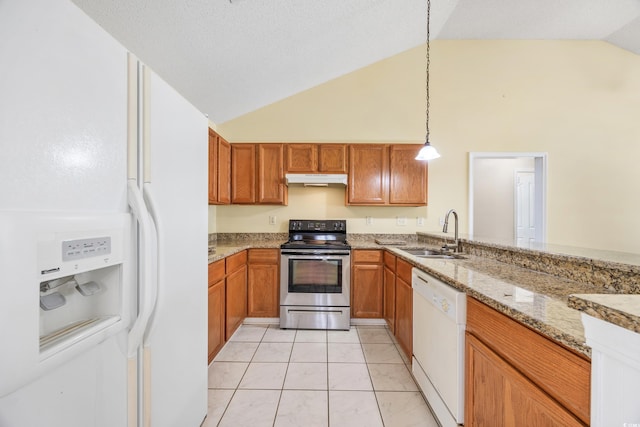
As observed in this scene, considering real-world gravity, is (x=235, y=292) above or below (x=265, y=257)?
below

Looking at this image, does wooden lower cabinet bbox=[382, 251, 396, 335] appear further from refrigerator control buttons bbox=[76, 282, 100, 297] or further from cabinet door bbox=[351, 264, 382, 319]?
refrigerator control buttons bbox=[76, 282, 100, 297]

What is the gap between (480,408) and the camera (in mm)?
1159

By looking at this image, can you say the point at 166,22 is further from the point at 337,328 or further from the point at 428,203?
the point at 428,203

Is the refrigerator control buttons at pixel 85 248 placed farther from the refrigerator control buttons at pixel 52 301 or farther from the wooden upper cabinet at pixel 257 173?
the wooden upper cabinet at pixel 257 173

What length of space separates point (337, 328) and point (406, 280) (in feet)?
3.43

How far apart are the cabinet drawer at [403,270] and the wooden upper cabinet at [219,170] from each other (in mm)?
1929

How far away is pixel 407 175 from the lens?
10.9 feet

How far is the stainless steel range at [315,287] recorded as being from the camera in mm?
2857

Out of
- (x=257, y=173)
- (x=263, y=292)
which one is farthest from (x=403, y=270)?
(x=257, y=173)

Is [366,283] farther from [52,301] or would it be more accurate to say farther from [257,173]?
[52,301]

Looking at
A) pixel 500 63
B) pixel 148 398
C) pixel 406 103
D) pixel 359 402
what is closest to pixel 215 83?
pixel 406 103

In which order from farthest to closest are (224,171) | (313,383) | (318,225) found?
(318,225) < (224,171) < (313,383)

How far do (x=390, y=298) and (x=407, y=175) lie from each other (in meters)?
1.49

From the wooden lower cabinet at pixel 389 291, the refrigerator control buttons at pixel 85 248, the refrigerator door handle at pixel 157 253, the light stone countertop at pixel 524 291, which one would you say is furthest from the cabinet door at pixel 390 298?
the refrigerator control buttons at pixel 85 248
